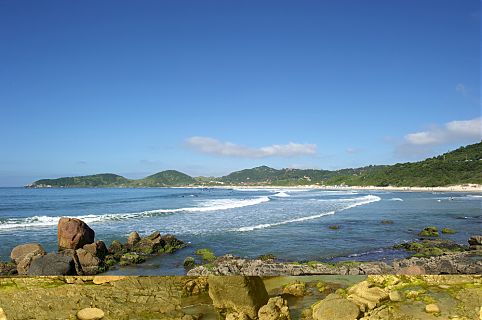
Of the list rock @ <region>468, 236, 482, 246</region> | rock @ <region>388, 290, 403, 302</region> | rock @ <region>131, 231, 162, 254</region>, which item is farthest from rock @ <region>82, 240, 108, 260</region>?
rock @ <region>468, 236, 482, 246</region>

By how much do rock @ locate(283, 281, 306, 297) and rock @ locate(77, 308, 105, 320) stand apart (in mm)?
829

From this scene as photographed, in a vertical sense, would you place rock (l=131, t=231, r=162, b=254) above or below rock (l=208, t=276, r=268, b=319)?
below

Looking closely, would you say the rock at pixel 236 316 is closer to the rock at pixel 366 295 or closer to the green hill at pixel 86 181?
the rock at pixel 366 295

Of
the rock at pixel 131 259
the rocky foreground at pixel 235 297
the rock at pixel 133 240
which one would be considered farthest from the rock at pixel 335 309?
the rock at pixel 133 240

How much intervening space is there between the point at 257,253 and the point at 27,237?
6.83 m

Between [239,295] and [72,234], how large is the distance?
356 inches

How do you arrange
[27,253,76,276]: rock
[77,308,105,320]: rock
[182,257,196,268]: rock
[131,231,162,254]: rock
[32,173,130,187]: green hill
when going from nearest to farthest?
[77,308,105,320]: rock < [27,253,76,276]: rock < [32,173,130,187]: green hill < [182,257,196,268]: rock < [131,231,162,254]: rock

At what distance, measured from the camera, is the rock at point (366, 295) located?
5.08 feet

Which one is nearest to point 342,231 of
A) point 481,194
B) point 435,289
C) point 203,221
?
point 203,221

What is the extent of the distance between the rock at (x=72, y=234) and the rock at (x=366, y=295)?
27.6 ft

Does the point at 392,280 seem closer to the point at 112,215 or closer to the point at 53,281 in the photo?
the point at 53,281

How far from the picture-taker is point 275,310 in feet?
5.19

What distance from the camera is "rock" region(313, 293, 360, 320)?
1.49 m

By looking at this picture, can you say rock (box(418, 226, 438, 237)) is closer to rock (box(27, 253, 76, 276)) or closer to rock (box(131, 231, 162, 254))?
rock (box(131, 231, 162, 254))
